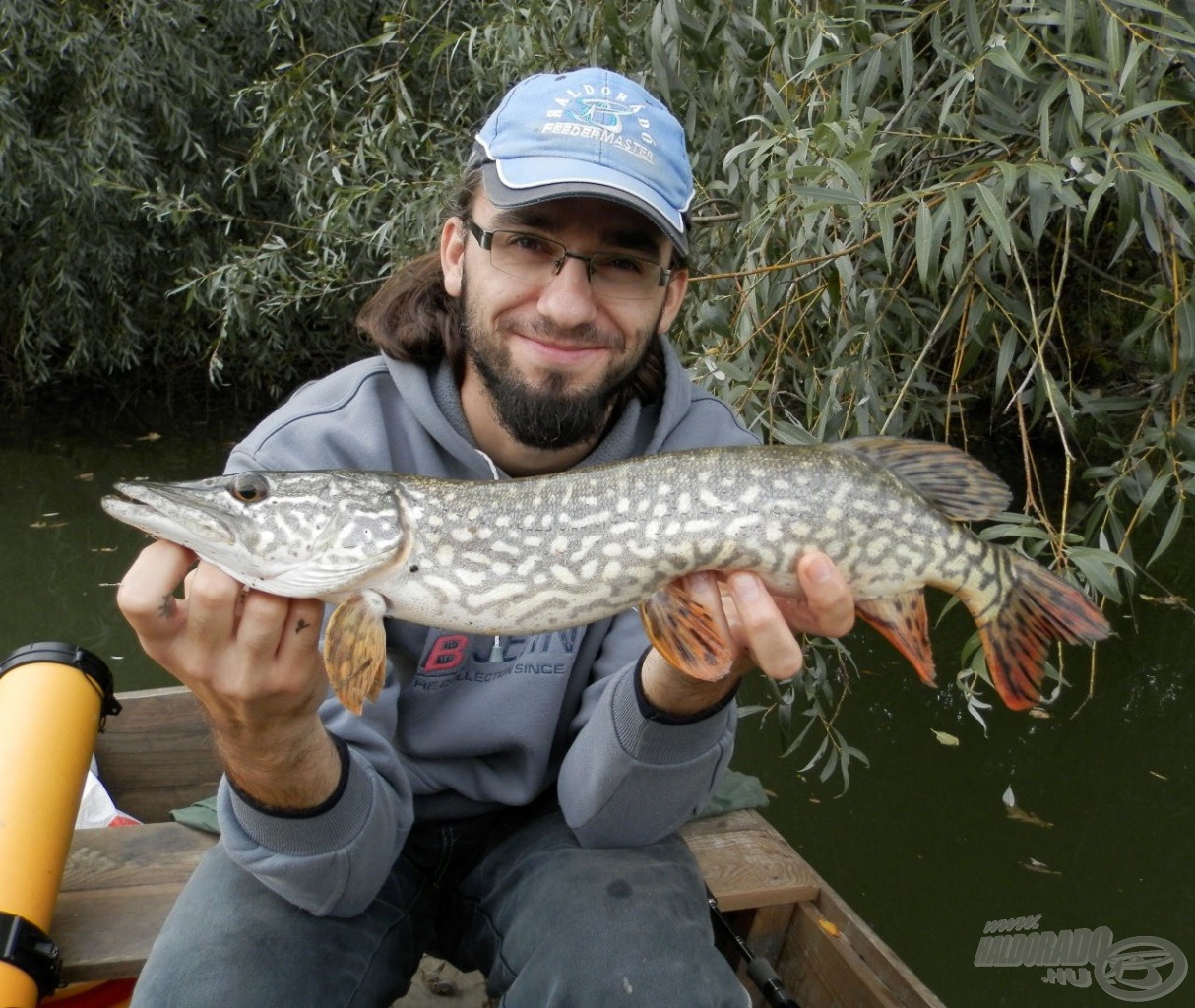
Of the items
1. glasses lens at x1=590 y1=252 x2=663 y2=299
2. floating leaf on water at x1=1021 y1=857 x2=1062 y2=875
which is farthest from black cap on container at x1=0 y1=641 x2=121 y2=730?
floating leaf on water at x1=1021 y1=857 x2=1062 y2=875

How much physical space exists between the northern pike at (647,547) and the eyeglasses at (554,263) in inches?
17.5

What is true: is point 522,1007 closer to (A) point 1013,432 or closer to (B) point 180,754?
(B) point 180,754

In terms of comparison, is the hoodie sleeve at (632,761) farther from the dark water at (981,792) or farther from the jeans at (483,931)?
the dark water at (981,792)

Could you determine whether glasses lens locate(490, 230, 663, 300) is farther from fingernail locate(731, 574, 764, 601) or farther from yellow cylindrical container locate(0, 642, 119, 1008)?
yellow cylindrical container locate(0, 642, 119, 1008)

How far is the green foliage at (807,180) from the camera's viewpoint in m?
2.07

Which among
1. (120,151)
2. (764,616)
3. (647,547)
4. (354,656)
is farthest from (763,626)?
(120,151)

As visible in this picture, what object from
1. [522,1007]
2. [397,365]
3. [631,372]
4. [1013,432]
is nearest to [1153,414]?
[631,372]

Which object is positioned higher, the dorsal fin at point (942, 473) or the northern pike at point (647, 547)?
the dorsal fin at point (942, 473)

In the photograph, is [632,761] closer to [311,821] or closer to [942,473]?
[311,821]

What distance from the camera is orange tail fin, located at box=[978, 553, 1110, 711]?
5.12ft

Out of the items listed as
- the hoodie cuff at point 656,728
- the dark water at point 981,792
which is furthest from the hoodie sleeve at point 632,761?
the dark water at point 981,792

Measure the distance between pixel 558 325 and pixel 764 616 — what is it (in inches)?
24.8

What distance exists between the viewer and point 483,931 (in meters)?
1.85

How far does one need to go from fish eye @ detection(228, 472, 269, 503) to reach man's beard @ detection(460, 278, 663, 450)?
1.77 ft
